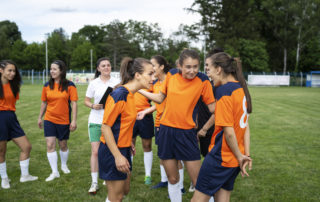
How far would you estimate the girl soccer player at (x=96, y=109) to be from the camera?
4895mm

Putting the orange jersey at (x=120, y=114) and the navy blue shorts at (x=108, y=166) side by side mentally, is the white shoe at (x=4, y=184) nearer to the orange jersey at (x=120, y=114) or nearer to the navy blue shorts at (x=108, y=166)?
the navy blue shorts at (x=108, y=166)

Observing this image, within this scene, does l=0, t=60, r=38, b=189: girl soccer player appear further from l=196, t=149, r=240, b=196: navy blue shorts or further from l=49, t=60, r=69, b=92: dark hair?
l=196, t=149, r=240, b=196: navy blue shorts

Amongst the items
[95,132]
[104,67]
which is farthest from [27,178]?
[104,67]

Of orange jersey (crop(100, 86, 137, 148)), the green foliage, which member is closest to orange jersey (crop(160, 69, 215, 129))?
orange jersey (crop(100, 86, 137, 148))

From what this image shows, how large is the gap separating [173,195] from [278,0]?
5276cm

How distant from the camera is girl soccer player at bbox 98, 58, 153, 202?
2.78 metres

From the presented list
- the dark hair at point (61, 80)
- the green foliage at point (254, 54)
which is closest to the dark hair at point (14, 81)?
the dark hair at point (61, 80)

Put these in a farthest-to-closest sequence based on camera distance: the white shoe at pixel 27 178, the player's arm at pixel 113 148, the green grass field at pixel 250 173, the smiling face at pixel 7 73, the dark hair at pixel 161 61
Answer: the white shoe at pixel 27 178 < the smiling face at pixel 7 73 < the dark hair at pixel 161 61 < the green grass field at pixel 250 173 < the player's arm at pixel 113 148

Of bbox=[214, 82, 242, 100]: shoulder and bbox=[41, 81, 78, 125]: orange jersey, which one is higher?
bbox=[214, 82, 242, 100]: shoulder

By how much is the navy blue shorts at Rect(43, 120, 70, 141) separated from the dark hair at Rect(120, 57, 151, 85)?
2.85 metres

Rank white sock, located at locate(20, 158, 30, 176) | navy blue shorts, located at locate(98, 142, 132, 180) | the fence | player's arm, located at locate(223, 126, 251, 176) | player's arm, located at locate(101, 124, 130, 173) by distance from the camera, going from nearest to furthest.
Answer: player's arm, located at locate(223, 126, 251, 176)
player's arm, located at locate(101, 124, 130, 173)
navy blue shorts, located at locate(98, 142, 132, 180)
white sock, located at locate(20, 158, 30, 176)
the fence

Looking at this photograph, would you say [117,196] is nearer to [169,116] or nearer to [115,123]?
[115,123]

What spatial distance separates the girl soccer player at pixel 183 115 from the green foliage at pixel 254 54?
50.6m

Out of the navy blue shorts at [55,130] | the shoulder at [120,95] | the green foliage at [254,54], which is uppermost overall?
the green foliage at [254,54]
